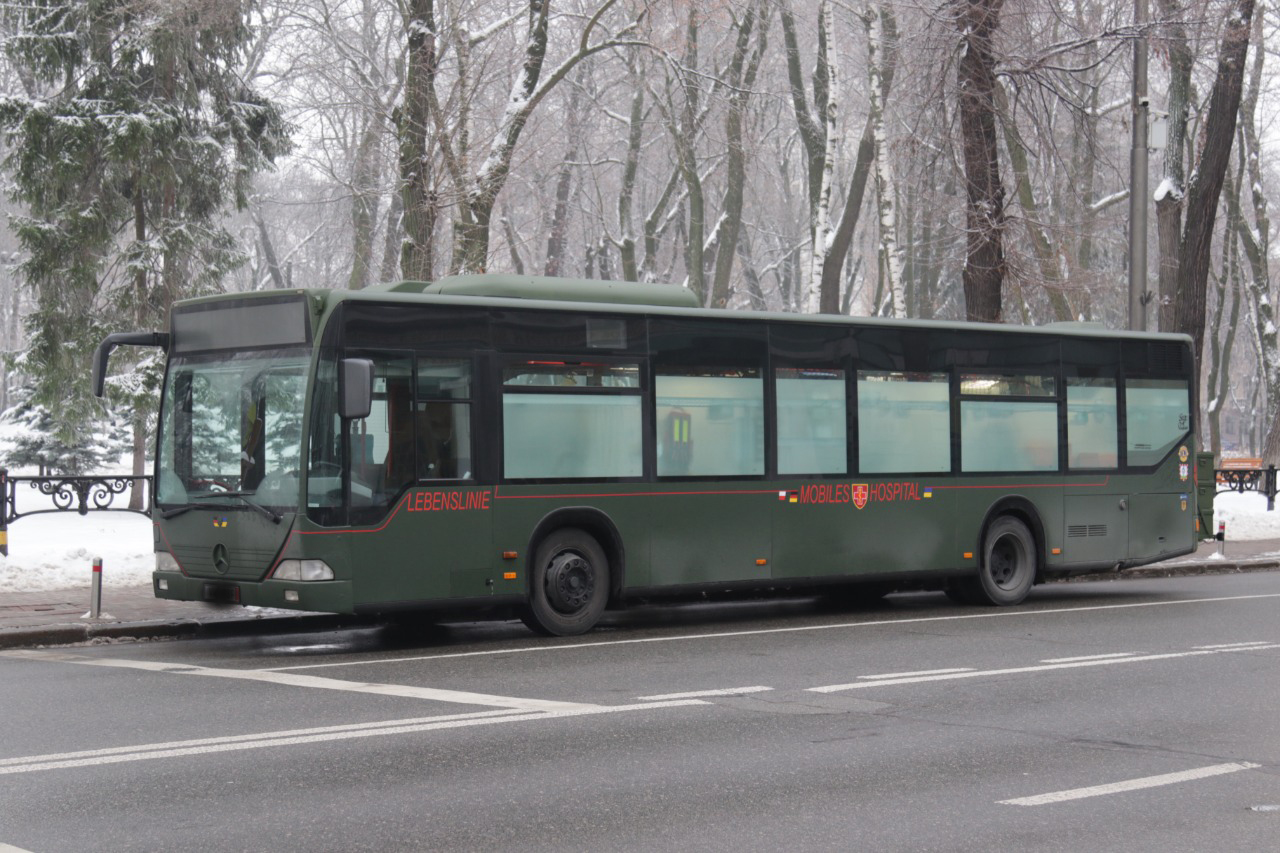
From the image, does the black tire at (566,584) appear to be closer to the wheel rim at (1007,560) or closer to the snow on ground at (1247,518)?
the wheel rim at (1007,560)

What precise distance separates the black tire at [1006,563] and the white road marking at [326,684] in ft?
26.3

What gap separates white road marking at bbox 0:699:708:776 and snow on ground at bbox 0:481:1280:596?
841cm

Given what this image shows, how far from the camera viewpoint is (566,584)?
1348 centimetres

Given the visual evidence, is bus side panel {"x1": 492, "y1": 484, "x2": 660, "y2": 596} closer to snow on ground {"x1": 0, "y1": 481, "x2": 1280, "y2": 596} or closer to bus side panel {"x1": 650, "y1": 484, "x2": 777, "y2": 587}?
bus side panel {"x1": 650, "y1": 484, "x2": 777, "y2": 587}

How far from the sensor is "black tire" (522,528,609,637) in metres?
13.3

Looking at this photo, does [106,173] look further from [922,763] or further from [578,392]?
[922,763]

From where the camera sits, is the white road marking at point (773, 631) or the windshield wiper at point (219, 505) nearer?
the white road marking at point (773, 631)

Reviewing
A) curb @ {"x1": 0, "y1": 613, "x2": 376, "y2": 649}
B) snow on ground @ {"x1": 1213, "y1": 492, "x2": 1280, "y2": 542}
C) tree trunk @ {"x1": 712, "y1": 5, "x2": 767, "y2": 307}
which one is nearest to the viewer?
curb @ {"x1": 0, "y1": 613, "x2": 376, "y2": 649}

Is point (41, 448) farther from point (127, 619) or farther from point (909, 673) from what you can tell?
point (909, 673)

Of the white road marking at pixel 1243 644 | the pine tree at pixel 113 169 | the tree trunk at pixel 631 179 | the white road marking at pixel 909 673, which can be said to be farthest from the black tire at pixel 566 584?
the tree trunk at pixel 631 179

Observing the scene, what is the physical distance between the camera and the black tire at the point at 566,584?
1333 centimetres

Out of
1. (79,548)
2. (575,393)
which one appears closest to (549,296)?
(575,393)

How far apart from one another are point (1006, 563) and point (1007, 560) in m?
0.05

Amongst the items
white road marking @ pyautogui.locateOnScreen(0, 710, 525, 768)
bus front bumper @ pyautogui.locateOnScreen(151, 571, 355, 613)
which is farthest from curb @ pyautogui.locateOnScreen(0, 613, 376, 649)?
white road marking @ pyautogui.locateOnScreen(0, 710, 525, 768)
